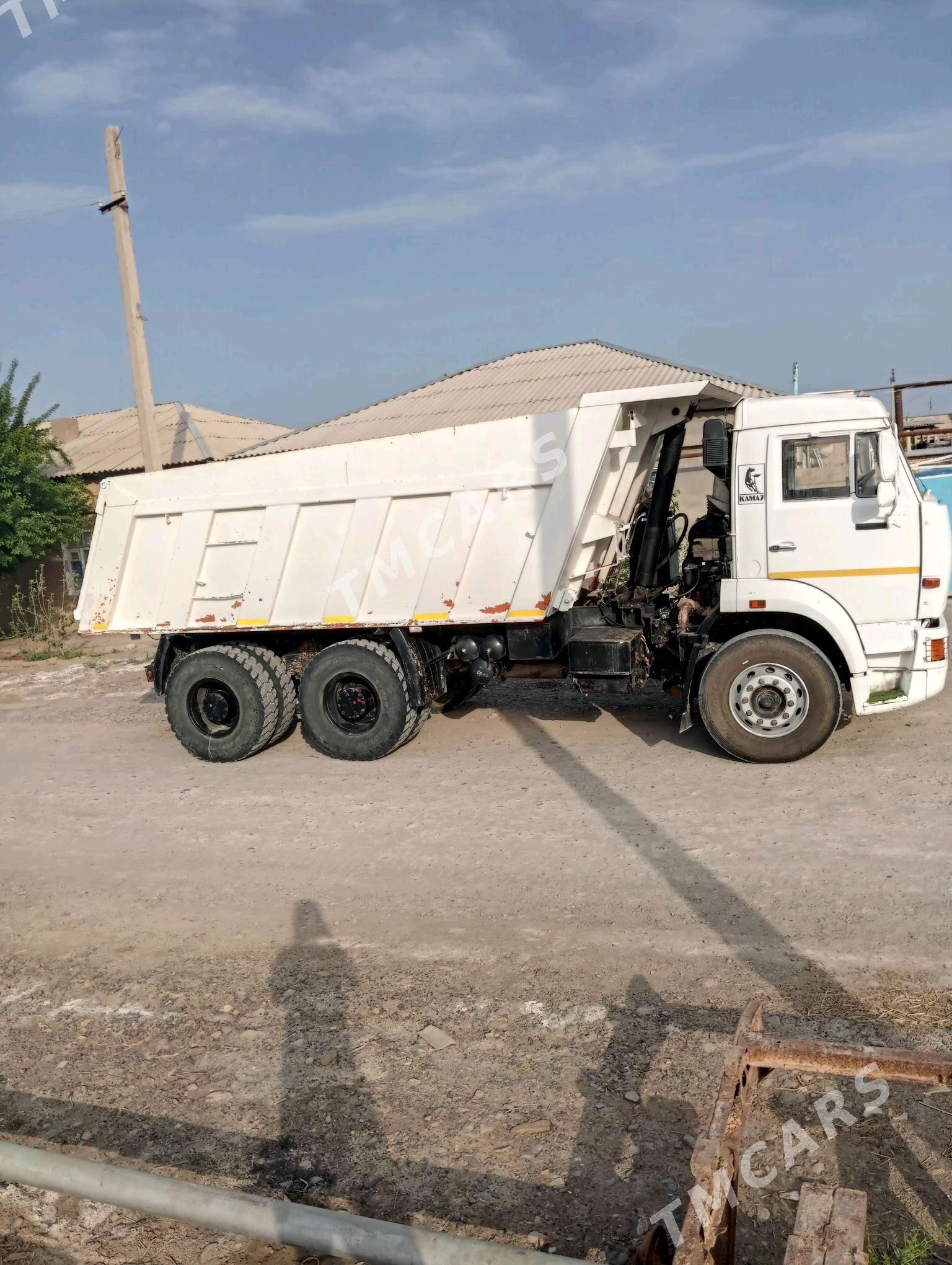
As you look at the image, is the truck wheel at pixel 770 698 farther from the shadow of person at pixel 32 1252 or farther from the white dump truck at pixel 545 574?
the shadow of person at pixel 32 1252

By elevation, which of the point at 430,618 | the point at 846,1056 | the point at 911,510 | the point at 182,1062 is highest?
the point at 911,510

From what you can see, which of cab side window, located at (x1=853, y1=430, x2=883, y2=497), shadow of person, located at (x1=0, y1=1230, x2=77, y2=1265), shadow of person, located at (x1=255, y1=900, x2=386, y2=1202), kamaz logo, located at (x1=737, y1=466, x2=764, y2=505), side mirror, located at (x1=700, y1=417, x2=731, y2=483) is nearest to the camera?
shadow of person, located at (x1=0, y1=1230, x2=77, y2=1265)

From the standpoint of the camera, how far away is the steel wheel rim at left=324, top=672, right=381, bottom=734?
8688 mm

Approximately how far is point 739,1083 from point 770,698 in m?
5.17

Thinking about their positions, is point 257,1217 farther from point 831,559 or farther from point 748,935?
point 831,559

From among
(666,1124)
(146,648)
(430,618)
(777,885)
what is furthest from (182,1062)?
(146,648)

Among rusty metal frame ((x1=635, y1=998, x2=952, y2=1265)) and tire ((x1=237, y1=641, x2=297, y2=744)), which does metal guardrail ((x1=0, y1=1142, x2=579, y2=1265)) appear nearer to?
rusty metal frame ((x1=635, y1=998, x2=952, y2=1265))

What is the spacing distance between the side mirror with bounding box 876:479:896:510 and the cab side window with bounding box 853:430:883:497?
8 cm

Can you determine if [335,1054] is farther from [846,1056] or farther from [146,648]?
[146,648]

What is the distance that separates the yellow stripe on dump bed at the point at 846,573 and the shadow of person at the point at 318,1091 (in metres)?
4.49

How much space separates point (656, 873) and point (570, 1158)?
98.0 inches

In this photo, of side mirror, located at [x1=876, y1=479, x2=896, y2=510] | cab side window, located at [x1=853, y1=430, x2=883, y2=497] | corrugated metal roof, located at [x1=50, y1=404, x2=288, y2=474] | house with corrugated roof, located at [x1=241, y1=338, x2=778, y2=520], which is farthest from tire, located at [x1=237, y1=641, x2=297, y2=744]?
corrugated metal roof, located at [x1=50, y1=404, x2=288, y2=474]

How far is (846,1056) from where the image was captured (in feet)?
8.91

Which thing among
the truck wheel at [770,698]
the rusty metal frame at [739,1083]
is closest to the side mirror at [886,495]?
the truck wheel at [770,698]
